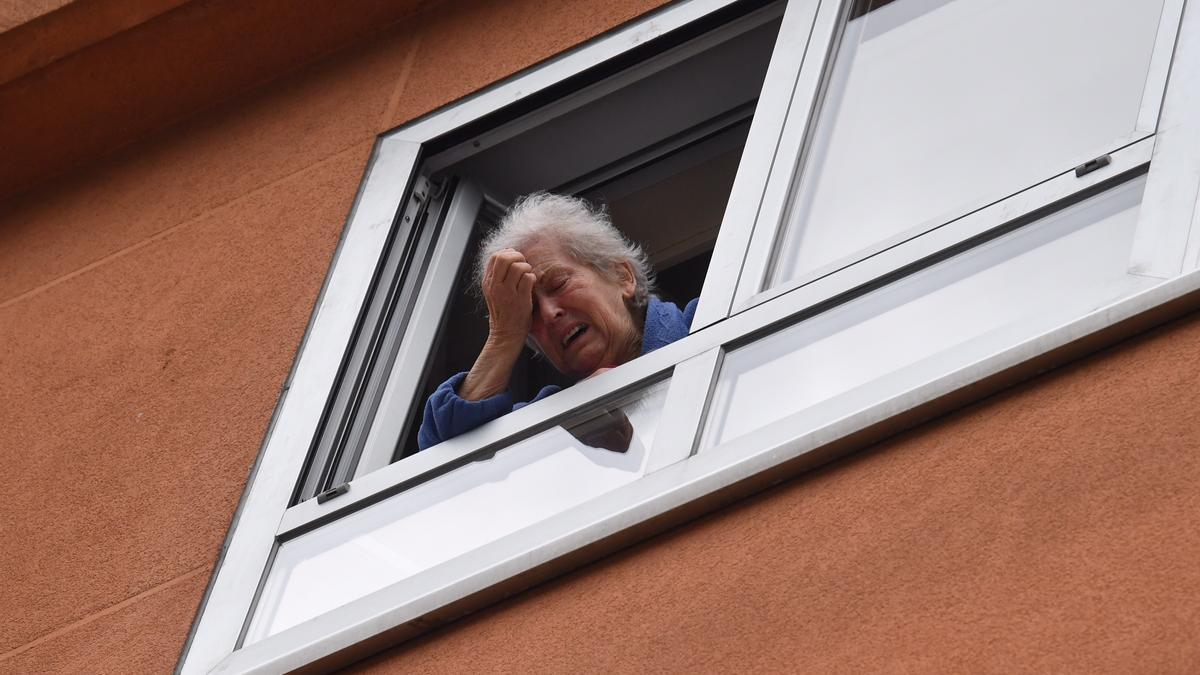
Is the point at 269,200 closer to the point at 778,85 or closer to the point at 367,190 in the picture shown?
the point at 367,190

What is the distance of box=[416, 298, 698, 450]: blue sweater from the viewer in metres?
3.56

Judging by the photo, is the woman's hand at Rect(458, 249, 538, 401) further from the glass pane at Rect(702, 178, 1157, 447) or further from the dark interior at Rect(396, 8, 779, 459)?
the glass pane at Rect(702, 178, 1157, 447)

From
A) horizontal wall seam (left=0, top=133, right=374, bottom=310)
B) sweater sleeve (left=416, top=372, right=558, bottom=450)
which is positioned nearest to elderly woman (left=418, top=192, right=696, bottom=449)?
sweater sleeve (left=416, top=372, right=558, bottom=450)

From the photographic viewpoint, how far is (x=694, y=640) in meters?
2.77

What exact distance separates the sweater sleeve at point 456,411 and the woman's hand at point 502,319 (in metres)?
0.03

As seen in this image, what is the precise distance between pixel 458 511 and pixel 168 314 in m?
1.30

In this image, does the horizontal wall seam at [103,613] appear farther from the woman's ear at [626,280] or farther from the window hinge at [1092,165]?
the window hinge at [1092,165]

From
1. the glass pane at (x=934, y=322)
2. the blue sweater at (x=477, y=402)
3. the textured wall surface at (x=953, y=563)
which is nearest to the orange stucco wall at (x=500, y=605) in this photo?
the textured wall surface at (x=953, y=563)

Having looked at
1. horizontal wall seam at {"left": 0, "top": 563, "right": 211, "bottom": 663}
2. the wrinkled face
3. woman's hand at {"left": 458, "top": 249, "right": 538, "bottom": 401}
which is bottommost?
horizontal wall seam at {"left": 0, "top": 563, "right": 211, "bottom": 663}

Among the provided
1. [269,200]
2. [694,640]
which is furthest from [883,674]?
[269,200]

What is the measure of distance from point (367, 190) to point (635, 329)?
2.88 ft

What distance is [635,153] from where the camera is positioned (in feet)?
14.4

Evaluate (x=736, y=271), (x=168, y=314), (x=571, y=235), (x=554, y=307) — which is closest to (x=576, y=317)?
(x=554, y=307)

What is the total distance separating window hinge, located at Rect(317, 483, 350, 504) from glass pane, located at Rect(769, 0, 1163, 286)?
979mm
